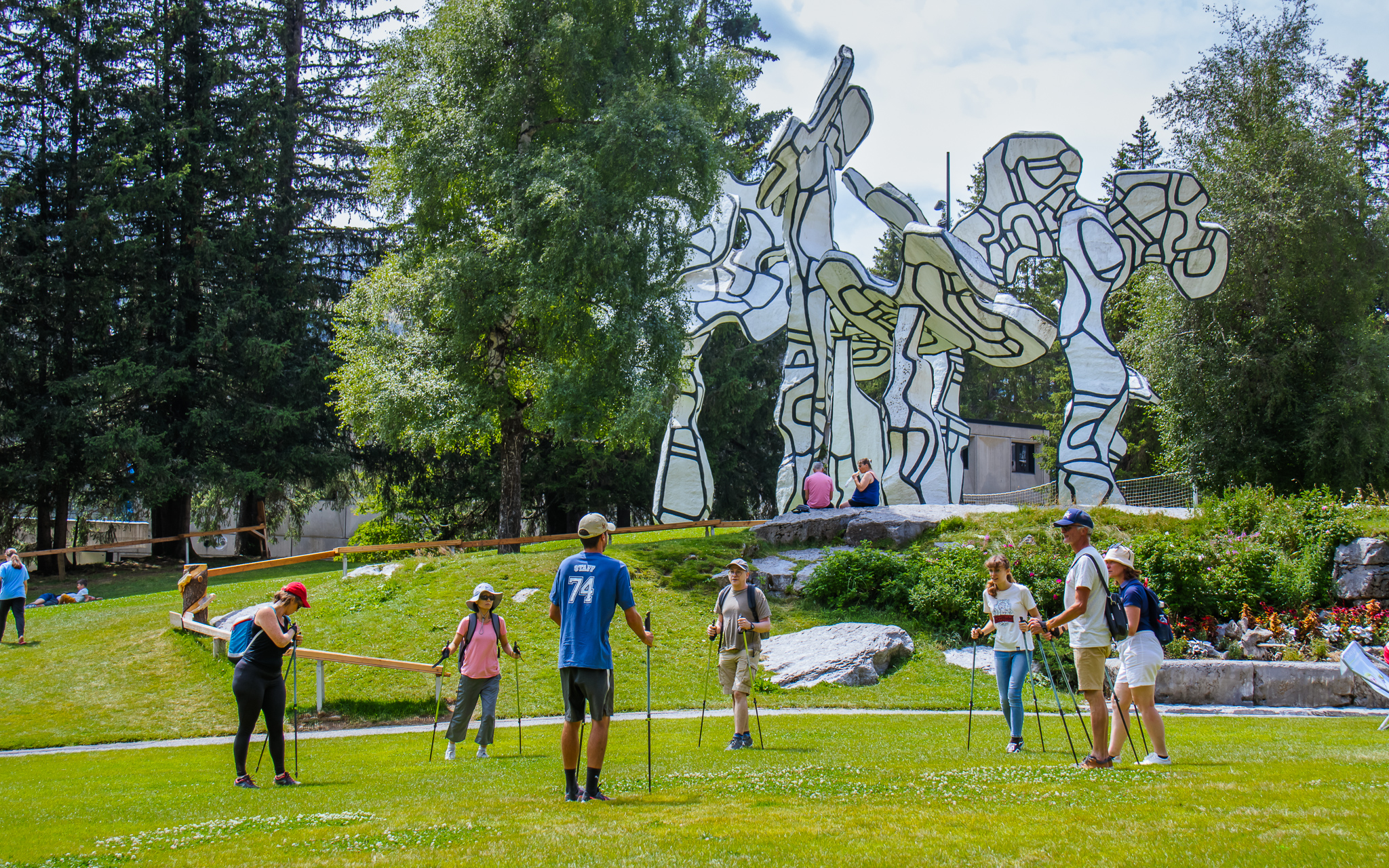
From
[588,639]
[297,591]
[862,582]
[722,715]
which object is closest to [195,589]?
[722,715]

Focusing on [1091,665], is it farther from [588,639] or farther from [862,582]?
[862,582]

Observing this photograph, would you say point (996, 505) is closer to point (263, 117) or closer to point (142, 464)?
point (142, 464)

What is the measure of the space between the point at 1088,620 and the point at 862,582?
10.0 metres

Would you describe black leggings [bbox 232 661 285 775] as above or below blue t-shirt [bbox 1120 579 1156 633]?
below

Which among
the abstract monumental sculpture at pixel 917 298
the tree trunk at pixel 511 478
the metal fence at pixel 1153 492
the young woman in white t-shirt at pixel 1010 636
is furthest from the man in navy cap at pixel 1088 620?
the metal fence at pixel 1153 492

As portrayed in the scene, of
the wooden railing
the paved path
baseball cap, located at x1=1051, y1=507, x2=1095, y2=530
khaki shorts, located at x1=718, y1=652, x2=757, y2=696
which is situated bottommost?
the paved path

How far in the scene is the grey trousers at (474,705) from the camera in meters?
9.29

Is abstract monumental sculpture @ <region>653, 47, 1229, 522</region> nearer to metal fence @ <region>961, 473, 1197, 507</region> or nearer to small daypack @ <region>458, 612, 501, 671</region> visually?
metal fence @ <region>961, 473, 1197, 507</region>

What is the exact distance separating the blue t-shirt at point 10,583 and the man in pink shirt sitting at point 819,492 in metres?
13.5

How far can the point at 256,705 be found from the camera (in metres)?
7.64

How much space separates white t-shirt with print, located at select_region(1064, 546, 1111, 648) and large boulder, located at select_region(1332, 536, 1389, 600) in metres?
11.0

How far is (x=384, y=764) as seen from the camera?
8945mm

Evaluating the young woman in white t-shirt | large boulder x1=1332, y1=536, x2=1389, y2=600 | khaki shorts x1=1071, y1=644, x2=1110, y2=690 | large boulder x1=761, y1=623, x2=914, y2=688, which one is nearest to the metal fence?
large boulder x1=1332, y1=536, x2=1389, y2=600

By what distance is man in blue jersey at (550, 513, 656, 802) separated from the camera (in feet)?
20.2
